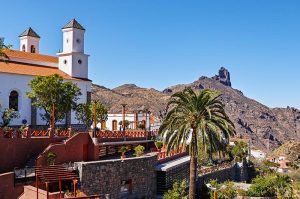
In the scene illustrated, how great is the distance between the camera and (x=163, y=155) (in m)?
37.3

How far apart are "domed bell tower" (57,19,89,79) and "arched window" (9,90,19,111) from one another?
1023 cm

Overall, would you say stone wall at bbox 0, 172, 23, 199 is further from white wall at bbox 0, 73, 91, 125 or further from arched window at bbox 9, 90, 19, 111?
arched window at bbox 9, 90, 19, 111

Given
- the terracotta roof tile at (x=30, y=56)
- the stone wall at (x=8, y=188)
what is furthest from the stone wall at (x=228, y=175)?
the terracotta roof tile at (x=30, y=56)

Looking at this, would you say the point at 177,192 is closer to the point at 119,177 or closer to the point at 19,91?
the point at 119,177

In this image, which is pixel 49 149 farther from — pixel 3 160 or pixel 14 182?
pixel 14 182

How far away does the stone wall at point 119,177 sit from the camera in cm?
2542

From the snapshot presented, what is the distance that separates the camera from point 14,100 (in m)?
48.2

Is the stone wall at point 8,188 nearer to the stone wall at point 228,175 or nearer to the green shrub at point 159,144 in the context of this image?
the stone wall at point 228,175

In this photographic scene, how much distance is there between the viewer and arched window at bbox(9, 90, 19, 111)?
47.9 meters

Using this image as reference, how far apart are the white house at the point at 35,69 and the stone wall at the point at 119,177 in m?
22.4

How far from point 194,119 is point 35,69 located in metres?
31.4

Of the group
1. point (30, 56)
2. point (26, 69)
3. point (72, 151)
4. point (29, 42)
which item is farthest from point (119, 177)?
point (29, 42)

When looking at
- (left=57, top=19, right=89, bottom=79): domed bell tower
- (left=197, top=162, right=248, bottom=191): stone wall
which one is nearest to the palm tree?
(left=197, top=162, right=248, bottom=191): stone wall

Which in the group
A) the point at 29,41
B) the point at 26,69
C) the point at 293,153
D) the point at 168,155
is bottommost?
the point at 293,153
